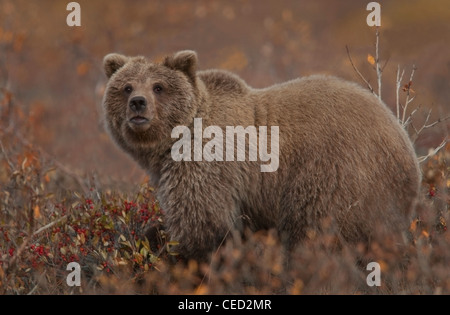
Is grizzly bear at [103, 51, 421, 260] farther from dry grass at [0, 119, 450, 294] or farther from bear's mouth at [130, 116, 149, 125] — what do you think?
dry grass at [0, 119, 450, 294]

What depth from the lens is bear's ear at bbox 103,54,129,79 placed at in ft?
20.0

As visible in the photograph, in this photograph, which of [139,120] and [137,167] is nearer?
[139,120]

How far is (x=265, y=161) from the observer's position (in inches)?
223

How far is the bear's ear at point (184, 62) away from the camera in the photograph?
19.2ft

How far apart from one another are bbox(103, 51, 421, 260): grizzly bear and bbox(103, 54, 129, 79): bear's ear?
0.15 metres

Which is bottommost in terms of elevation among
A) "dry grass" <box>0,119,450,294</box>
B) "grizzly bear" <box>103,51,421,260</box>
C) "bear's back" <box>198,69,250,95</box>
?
"dry grass" <box>0,119,450,294</box>

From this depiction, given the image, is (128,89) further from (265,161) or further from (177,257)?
(177,257)

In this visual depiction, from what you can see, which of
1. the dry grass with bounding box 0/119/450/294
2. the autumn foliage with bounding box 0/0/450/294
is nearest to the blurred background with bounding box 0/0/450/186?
the autumn foliage with bounding box 0/0/450/294

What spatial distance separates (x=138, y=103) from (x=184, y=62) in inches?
27.6

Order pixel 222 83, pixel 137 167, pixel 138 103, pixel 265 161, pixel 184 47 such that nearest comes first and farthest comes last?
pixel 138 103, pixel 265 161, pixel 222 83, pixel 137 167, pixel 184 47

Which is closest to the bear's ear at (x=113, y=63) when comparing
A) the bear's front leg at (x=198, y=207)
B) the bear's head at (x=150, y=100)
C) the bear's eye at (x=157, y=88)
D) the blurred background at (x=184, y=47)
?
the bear's head at (x=150, y=100)

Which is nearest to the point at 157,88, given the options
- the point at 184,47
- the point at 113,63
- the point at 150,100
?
the point at 150,100
